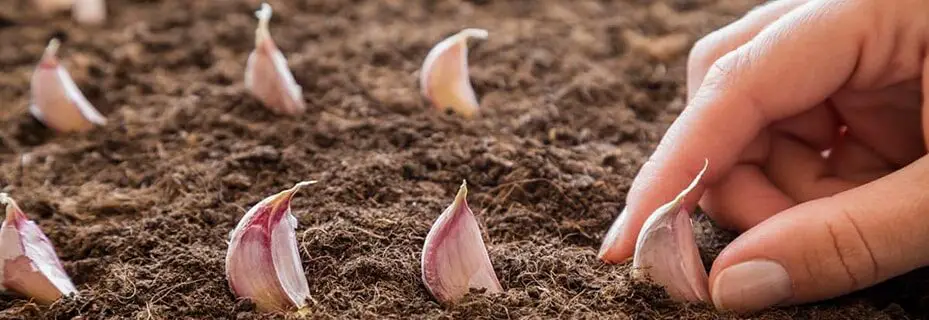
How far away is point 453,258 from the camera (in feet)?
2.29

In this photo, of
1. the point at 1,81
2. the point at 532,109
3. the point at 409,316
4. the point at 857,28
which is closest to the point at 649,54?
the point at 532,109

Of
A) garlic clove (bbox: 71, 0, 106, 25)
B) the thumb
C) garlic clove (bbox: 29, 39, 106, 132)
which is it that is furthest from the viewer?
garlic clove (bbox: 71, 0, 106, 25)

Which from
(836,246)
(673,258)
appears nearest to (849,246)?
(836,246)

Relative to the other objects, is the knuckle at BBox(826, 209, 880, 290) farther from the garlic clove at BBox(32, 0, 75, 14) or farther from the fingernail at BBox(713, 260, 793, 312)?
the garlic clove at BBox(32, 0, 75, 14)

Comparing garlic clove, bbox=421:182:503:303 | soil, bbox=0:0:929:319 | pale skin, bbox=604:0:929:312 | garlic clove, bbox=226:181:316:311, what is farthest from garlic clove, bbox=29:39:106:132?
pale skin, bbox=604:0:929:312

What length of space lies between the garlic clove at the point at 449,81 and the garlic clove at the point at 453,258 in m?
0.34

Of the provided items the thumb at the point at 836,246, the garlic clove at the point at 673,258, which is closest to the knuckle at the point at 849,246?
the thumb at the point at 836,246

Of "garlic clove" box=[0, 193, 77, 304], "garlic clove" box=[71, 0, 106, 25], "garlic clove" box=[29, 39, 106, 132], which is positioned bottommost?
"garlic clove" box=[0, 193, 77, 304]

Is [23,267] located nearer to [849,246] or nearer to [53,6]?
[849,246]

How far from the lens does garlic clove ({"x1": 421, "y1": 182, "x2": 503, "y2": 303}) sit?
27.4 inches

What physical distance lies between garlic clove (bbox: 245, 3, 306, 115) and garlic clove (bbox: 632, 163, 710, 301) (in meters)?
0.48

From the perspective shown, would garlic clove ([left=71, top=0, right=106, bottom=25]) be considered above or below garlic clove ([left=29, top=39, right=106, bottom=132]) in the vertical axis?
above

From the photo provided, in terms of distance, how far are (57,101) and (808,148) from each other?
2.58 feet

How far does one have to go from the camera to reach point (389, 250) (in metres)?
0.75
